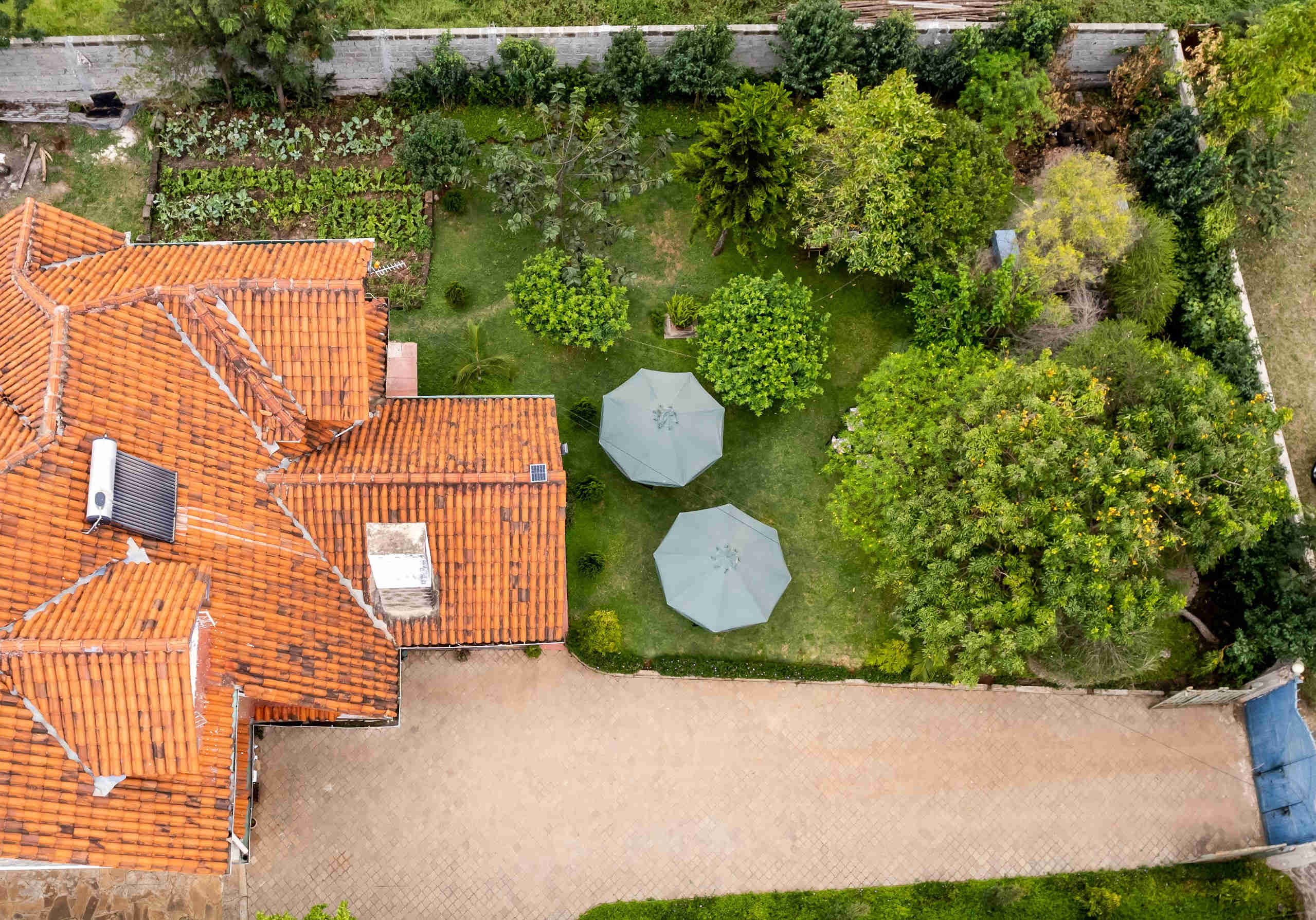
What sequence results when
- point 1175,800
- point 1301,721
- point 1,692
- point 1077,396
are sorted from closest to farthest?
point 1,692 < point 1077,396 < point 1301,721 < point 1175,800

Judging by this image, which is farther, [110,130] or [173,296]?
[110,130]

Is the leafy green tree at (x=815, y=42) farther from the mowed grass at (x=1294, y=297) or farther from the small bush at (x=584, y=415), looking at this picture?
the mowed grass at (x=1294, y=297)

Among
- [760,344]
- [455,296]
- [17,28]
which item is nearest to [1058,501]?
[760,344]

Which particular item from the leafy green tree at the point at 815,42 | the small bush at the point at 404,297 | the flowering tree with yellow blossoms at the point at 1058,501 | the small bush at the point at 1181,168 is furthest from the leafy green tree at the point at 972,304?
the small bush at the point at 404,297

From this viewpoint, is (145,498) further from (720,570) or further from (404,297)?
(720,570)

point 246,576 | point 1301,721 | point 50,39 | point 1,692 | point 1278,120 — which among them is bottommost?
point 1301,721

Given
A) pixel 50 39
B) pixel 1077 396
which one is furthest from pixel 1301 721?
pixel 50 39

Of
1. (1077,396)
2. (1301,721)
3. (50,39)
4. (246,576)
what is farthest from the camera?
(50,39)

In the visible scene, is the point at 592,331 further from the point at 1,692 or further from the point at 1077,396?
the point at 1,692

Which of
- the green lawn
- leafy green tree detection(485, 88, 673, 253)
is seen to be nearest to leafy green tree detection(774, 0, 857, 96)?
leafy green tree detection(485, 88, 673, 253)
